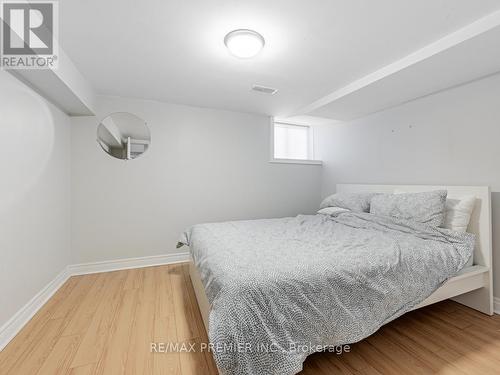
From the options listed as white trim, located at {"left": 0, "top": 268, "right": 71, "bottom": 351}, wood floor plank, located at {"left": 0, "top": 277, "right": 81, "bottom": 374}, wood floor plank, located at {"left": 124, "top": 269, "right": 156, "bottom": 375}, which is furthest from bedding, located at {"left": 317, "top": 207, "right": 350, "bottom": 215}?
white trim, located at {"left": 0, "top": 268, "right": 71, "bottom": 351}

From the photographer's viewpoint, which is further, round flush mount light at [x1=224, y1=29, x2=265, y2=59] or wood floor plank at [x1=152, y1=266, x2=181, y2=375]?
round flush mount light at [x1=224, y1=29, x2=265, y2=59]

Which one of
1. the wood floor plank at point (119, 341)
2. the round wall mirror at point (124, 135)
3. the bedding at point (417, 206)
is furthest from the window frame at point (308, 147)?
the wood floor plank at point (119, 341)

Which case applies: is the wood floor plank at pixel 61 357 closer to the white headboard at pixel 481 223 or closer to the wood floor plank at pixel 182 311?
the wood floor plank at pixel 182 311

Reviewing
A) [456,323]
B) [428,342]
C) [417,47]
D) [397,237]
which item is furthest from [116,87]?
[456,323]

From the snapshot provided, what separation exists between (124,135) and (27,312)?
205cm

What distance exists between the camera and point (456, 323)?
1853 millimetres

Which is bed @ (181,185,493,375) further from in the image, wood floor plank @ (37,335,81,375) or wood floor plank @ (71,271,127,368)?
wood floor plank @ (37,335,81,375)

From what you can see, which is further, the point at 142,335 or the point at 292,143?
the point at 292,143

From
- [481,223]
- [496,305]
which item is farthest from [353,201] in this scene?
[496,305]

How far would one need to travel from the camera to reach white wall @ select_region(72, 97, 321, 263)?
287cm

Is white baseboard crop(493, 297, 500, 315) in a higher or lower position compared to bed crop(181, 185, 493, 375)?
lower

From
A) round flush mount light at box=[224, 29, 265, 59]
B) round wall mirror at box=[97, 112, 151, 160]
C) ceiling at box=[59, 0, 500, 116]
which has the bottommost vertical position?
round wall mirror at box=[97, 112, 151, 160]

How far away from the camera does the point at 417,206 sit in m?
2.18

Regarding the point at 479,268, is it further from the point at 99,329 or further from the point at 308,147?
the point at 99,329
